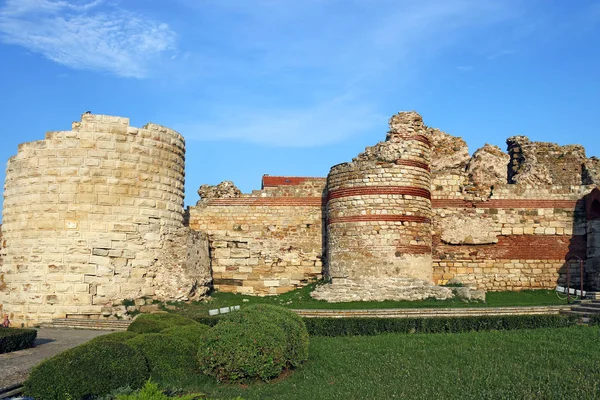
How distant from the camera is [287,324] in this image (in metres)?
10.5

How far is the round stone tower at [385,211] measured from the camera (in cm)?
1866

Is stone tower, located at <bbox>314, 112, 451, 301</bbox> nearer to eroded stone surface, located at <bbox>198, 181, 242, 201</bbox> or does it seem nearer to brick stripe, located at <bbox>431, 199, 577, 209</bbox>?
brick stripe, located at <bbox>431, 199, 577, 209</bbox>

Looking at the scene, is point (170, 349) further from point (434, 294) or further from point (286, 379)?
point (434, 294)

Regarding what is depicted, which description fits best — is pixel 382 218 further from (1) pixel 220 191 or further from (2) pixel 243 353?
(2) pixel 243 353

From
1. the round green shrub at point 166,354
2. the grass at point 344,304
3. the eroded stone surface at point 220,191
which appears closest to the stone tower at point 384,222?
the grass at point 344,304

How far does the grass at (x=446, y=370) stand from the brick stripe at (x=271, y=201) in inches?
378

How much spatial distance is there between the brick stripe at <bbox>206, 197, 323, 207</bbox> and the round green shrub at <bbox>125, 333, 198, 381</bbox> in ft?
37.9

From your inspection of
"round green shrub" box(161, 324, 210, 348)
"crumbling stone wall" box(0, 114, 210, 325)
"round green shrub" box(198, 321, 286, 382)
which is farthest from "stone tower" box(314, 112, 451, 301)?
"round green shrub" box(198, 321, 286, 382)

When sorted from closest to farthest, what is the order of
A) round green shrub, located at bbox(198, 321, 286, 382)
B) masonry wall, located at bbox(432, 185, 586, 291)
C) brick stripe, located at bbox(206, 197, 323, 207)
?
round green shrub, located at bbox(198, 321, 286, 382) < masonry wall, located at bbox(432, 185, 586, 291) < brick stripe, located at bbox(206, 197, 323, 207)

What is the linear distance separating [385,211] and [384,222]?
357 mm

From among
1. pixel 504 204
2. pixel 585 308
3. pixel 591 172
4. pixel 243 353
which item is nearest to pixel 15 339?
pixel 243 353

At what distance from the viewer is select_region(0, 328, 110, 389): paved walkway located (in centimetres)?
939

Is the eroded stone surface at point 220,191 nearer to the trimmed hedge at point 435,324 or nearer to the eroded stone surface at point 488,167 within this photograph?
the eroded stone surface at point 488,167

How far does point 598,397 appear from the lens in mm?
7426
